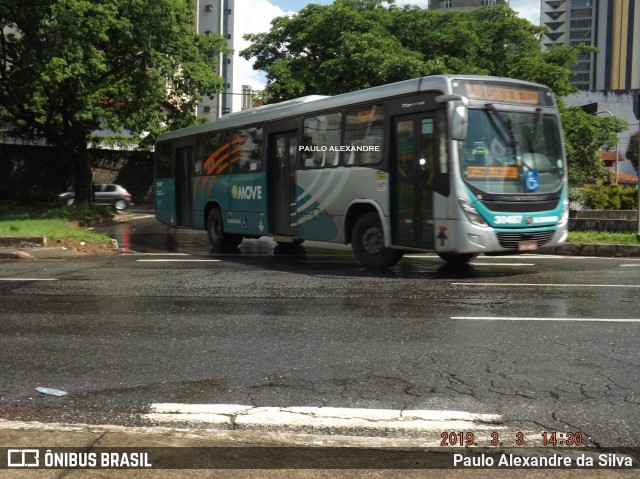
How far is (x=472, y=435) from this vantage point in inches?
160

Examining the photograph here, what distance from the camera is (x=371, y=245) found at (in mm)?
12617

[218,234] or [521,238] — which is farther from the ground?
[521,238]

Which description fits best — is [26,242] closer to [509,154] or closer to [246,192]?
[246,192]

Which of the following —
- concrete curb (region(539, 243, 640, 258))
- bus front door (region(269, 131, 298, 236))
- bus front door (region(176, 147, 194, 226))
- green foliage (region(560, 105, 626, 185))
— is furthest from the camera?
green foliage (region(560, 105, 626, 185))

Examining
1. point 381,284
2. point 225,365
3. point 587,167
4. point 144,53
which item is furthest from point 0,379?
point 587,167

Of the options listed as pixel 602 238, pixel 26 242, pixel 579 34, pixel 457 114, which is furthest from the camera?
pixel 579 34

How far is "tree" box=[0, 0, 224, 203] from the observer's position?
23922 mm

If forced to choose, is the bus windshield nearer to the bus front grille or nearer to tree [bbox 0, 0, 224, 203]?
the bus front grille

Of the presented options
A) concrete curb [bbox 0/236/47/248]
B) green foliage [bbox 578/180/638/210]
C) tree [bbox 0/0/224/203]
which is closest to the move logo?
concrete curb [bbox 0/236/47/248]

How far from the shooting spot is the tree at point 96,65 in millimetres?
23922

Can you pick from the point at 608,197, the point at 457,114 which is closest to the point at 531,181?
the point at 457,114

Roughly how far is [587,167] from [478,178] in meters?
25.2

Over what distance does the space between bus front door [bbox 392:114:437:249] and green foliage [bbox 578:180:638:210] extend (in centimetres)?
1275

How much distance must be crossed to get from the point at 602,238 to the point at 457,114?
291 inches
